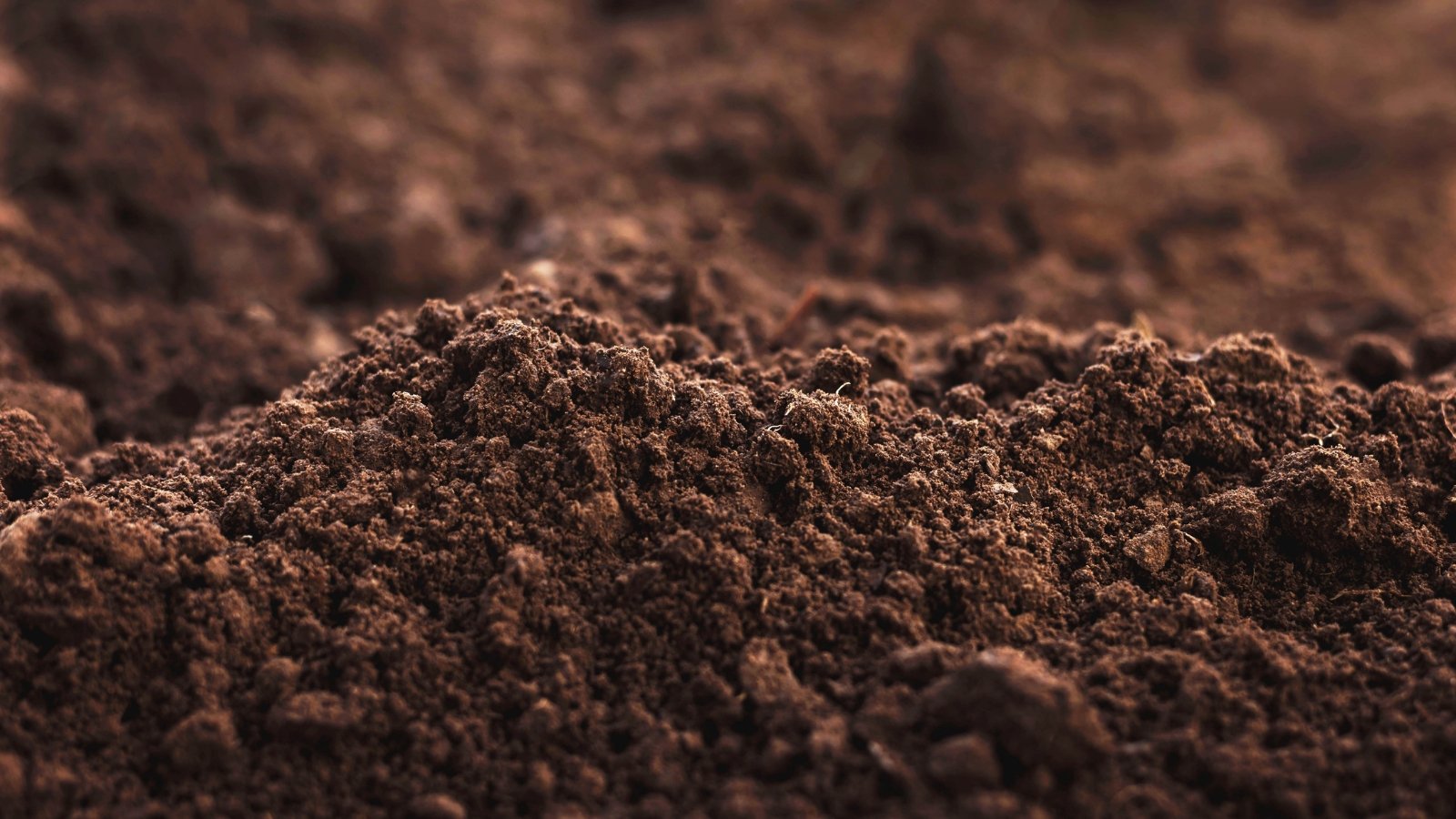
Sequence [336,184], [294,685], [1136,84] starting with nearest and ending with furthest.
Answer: [294,685]
[336,184]
[1136,84]

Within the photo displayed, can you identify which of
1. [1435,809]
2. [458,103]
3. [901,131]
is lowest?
[1435,809]

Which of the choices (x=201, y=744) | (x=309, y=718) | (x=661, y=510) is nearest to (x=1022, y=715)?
(x=661, y=510)

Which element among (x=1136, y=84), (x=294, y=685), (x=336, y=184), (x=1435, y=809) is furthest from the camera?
(x=1136, y=84)

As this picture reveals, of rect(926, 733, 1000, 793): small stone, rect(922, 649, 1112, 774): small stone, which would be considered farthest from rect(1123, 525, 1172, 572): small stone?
rect(926, 733, 1000, 793): small stone

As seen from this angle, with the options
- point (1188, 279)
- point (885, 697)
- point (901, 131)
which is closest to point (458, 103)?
point (901, 131)

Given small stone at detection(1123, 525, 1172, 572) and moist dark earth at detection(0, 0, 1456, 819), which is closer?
moist dark earth at detection(0, 0, 1456, 819)

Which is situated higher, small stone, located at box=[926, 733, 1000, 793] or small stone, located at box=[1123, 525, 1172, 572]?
small stone, located at box=[1123, 525, 1172, 572]

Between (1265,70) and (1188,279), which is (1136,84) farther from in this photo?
(1188,279)

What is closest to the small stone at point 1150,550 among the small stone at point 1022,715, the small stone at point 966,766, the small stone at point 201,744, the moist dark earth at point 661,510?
the moist dark earth at point 661,510

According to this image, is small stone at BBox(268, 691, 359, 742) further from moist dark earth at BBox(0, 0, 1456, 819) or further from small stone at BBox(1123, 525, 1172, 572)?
small stone at BBox(1123, 525, 1172, 572)
